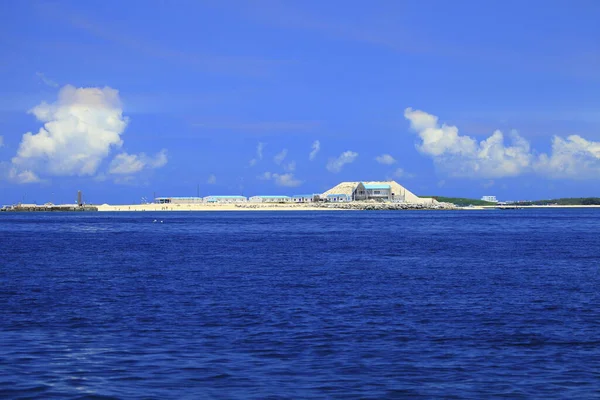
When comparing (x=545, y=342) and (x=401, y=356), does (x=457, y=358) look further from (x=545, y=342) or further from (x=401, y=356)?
(x=545, y=342)

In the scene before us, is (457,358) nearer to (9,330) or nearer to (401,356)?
(401,356)

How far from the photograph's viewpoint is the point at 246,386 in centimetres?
1706

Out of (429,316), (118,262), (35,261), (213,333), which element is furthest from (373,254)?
(213,333)

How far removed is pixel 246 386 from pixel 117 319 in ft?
33.4

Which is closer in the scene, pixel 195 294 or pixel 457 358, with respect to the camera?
pixel 457 358

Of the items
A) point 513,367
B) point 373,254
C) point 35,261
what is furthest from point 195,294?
point 373,254

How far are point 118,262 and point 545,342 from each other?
35.4 metres

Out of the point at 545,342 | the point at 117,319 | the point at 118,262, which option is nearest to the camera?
the point at 545,342

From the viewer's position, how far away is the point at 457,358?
19.9 m

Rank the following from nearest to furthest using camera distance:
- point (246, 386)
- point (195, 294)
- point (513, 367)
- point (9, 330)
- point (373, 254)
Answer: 1. point (246, 386)
2. point (513, 367)
3. point (9, 330)
4. point (195, 294)
5. point (373, 254)

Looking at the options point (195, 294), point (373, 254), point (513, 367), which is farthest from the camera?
point (373, 254)

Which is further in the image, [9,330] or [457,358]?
[9,330]

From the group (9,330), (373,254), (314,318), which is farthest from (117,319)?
(373,254)

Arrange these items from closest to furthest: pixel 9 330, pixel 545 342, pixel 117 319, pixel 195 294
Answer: pixel 545 342
pixel 9 330
pixel 117 319
pixel 195 294
